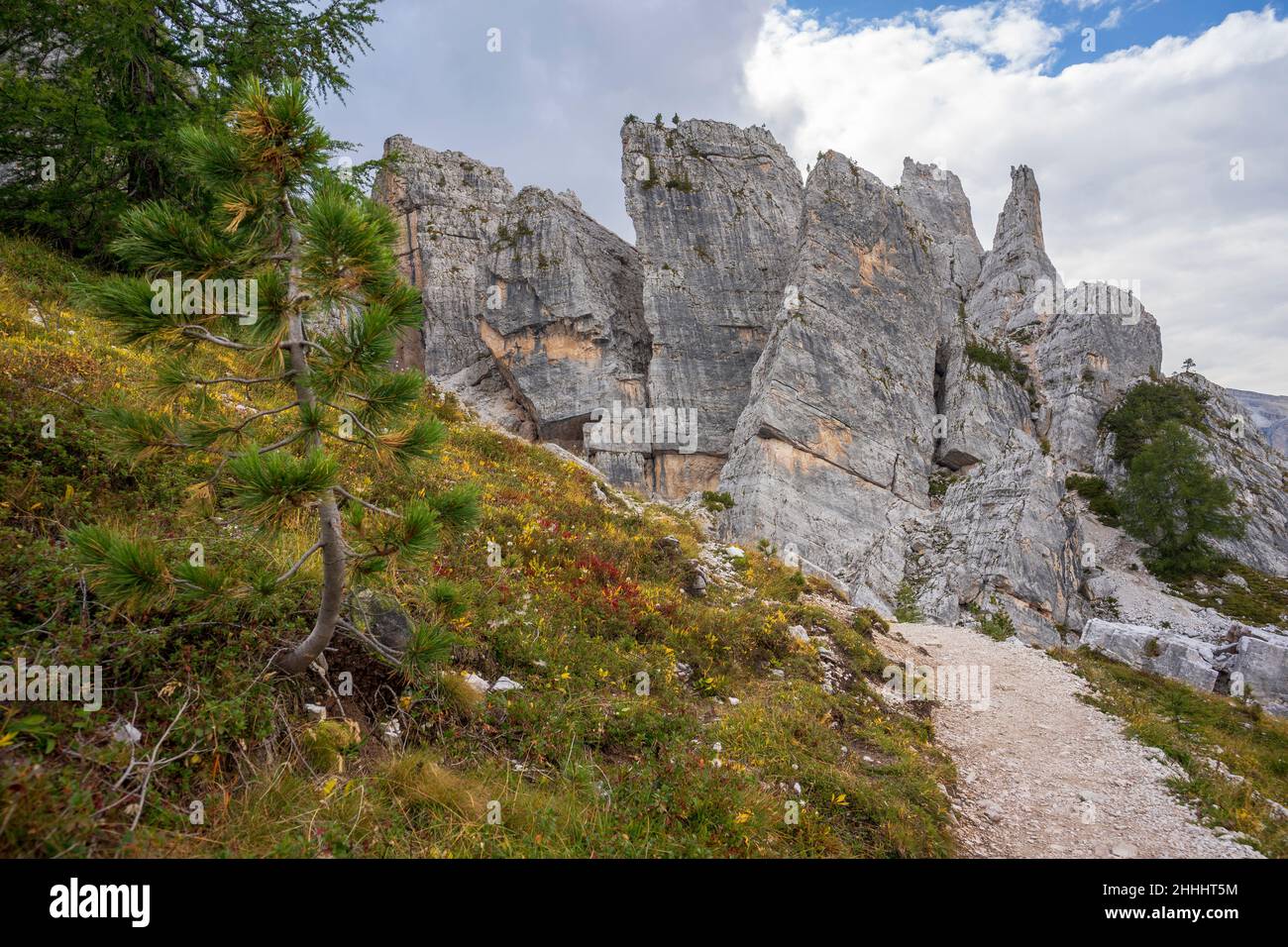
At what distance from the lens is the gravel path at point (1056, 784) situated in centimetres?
697

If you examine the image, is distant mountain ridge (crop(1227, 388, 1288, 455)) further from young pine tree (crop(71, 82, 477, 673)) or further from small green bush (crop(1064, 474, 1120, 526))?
young pine tree (crop(71, 82, 477, 673))

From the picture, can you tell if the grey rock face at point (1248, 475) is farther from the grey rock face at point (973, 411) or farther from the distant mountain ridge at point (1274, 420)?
the distant mountain ridge at point (1274, 420)

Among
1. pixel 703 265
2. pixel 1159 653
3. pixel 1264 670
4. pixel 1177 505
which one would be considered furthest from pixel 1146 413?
pixel 1159 653

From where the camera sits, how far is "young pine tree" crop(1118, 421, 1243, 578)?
4103 cm

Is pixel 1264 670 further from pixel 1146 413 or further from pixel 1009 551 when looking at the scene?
pixel 1146 413

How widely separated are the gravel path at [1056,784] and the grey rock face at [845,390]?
1871 cm

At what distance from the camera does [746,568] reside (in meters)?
14.8

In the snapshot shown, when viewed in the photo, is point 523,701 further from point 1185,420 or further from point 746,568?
point 1185,420

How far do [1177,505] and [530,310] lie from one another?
174 ft

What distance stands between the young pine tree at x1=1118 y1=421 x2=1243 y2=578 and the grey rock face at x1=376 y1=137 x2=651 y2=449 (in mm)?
40066

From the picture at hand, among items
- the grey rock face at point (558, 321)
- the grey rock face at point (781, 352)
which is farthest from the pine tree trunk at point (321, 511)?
the grey rock face at point (558, 321)

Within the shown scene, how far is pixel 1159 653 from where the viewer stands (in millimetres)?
17672
